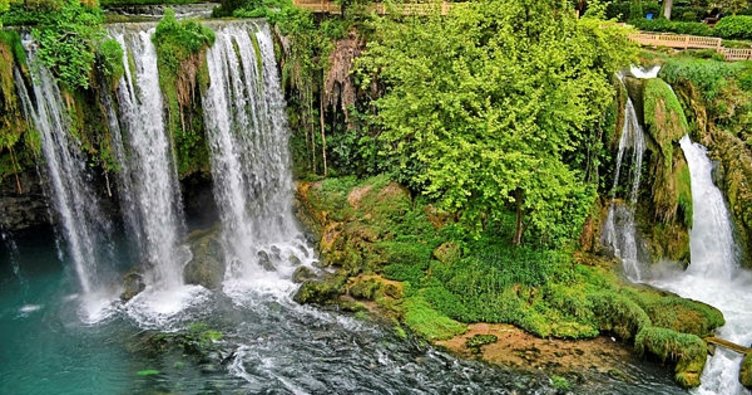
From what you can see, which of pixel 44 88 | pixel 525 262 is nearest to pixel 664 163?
pixel 525 262

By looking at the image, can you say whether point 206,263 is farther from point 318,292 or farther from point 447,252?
point 447,252

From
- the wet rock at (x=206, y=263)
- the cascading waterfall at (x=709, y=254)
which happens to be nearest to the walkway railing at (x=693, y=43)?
the cascading waterfall at (x=709, y=254)

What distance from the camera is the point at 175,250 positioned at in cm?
2056

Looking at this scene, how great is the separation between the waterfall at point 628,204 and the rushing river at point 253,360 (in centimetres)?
565

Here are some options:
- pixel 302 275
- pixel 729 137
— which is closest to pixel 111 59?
pixel 302 275

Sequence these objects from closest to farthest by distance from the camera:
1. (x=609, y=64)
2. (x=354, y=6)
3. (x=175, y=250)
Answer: (x=609, y=64), (x=175, y=250), (x=354, y=6)

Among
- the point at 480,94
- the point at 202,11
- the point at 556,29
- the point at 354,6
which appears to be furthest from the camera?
the point at 202,11

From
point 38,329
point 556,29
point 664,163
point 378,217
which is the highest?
point 556,29

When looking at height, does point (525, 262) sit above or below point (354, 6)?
below

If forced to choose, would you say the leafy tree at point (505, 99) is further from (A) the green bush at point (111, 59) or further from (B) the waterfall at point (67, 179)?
(B) the waterfall at point (67, 179)

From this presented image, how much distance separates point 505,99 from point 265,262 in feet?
33.8

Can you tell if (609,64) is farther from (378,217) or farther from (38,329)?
(38,329)

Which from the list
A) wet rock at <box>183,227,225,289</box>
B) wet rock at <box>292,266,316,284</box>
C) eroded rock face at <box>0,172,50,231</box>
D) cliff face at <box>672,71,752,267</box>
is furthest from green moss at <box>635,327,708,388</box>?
eroded rock face at <box>0,172,50,231</box>

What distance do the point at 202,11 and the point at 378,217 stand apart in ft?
49.5
